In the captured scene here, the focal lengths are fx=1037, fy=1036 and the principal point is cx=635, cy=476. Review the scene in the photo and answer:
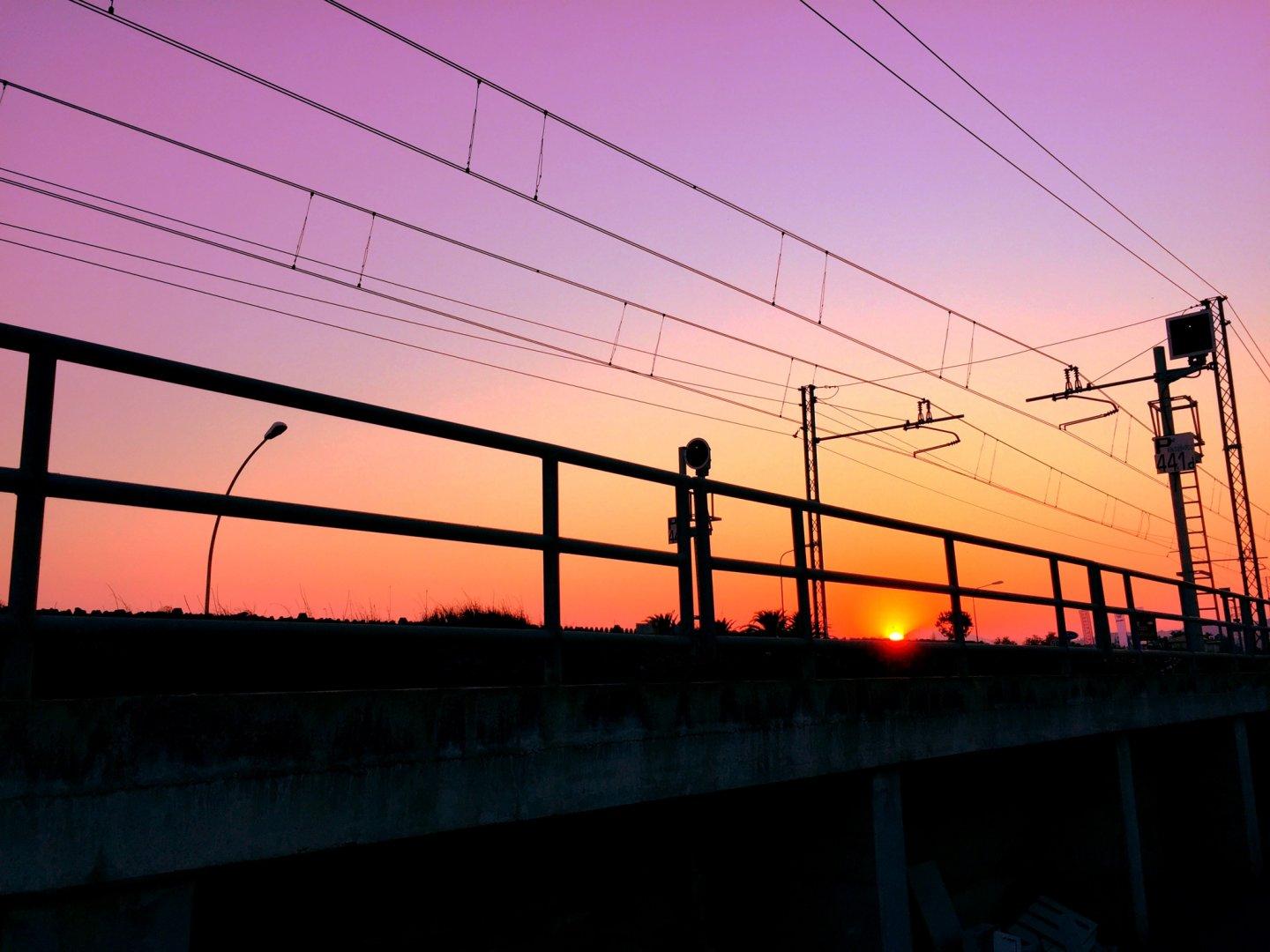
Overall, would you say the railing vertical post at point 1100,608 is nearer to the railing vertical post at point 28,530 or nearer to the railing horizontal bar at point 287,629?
the railing horizontal bar at point 287,629

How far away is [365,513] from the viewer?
3.74 meters

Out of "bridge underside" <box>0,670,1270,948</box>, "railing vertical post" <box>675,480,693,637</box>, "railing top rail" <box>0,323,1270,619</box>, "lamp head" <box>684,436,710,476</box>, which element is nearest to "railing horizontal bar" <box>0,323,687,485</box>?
"railing top rail" <box>0,323,1270,619</box>

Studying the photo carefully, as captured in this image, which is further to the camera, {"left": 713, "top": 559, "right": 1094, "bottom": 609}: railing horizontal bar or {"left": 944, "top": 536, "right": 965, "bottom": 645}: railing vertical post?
{"left": 944, "top": 536, "right": 965, "bottom": 645}: railing vertical post

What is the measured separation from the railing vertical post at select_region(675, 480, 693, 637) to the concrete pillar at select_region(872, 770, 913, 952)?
7.03 ft

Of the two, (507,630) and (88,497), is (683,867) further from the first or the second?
(88,497)

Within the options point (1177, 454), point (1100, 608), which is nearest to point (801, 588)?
point (1100, 608)

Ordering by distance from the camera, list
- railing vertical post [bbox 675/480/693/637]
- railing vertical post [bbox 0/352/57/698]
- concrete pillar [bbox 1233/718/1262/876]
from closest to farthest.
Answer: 1. railing vertical post [bbox 0/352/57/698]
2. railing vertical post [bbox 675/480/693/637]
3. concrete pillar [bbox 1233/718/1262/876]

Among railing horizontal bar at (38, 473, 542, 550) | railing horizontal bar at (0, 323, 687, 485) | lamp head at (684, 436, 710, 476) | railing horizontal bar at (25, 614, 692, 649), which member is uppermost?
lamp head at (684, 436, 710, 476)

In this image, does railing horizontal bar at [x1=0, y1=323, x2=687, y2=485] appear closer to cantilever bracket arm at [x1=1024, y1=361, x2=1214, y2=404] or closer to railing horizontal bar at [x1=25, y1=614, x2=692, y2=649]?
railing horizontal bar at [x1=25, y1=614, x2=692, y2=649]

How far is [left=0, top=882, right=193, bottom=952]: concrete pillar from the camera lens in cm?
289

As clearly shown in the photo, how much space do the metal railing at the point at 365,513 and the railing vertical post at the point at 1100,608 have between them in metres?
3.45

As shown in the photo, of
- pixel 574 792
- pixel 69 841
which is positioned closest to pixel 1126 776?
pixel 574 792

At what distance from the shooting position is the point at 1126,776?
10.7 meters

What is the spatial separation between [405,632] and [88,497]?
1.17 metres
